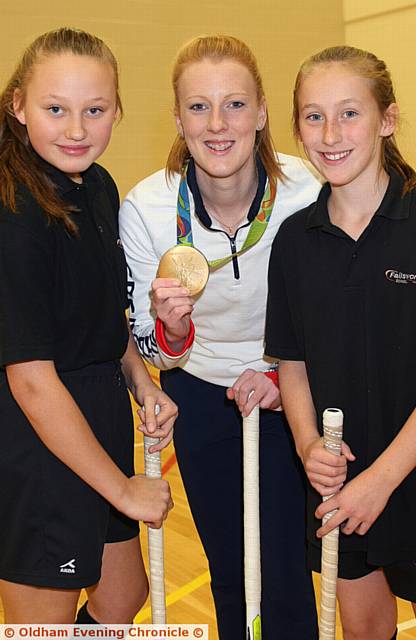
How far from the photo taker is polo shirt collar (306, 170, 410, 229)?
5.40 ft

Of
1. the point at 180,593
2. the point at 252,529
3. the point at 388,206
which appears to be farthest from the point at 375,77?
the point at 180,593

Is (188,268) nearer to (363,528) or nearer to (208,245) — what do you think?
(208,245)

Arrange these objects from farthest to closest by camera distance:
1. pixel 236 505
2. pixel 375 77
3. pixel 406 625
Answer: pixel 406 625, pixel 236 505, pixel 375 77

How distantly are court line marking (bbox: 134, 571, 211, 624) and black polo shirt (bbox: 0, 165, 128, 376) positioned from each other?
144 cm

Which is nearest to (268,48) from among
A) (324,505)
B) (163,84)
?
(163,84)

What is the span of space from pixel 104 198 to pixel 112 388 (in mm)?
416

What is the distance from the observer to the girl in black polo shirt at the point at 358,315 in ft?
5.31

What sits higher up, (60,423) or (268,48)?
(268,48)

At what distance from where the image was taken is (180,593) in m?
2.92

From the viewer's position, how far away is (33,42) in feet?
5.30

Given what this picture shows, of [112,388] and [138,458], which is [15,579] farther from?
[138,458]

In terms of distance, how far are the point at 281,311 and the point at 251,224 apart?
0.25m

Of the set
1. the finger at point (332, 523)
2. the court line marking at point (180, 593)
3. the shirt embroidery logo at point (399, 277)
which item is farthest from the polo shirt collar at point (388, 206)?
the court line marking at point (180, 593)

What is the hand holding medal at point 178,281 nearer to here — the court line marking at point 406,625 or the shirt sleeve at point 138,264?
the shirt sleeve at point 138,264
